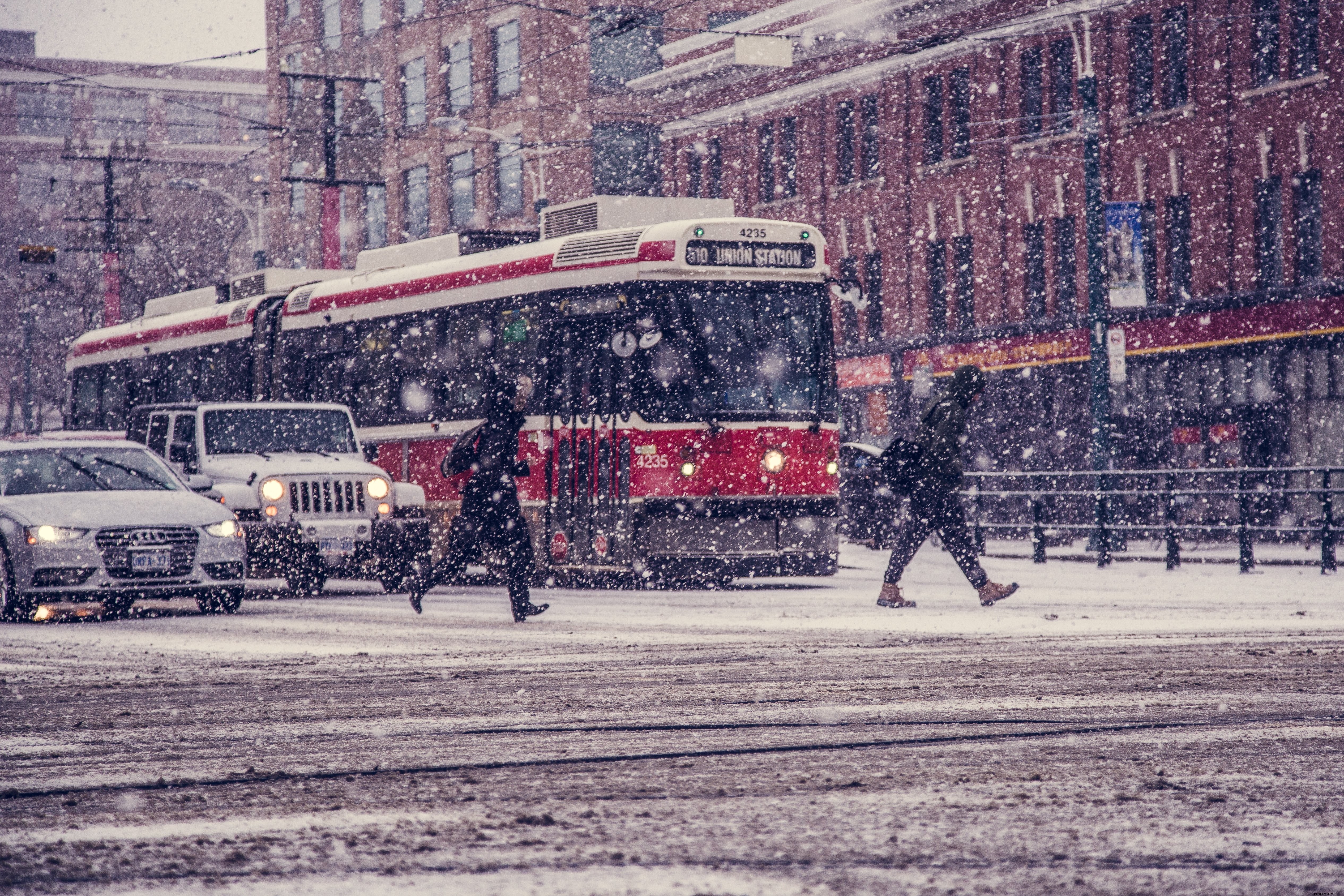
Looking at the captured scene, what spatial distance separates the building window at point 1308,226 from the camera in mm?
33125

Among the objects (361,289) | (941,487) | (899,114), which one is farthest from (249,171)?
(941,487)

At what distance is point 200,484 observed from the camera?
1719 cm

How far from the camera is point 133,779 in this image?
6836 mm

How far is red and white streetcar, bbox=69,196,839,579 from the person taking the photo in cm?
1916

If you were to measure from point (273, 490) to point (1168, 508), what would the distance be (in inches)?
387

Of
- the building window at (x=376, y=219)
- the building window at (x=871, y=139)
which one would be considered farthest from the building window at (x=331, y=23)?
the building window at (x=871, y=139)

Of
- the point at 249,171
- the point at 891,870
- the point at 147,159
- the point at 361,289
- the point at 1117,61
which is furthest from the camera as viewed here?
the point at 249,171

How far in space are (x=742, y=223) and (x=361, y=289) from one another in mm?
5613

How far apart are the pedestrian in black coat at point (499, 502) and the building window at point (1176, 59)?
23741 mm

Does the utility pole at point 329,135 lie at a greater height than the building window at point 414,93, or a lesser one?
lesser

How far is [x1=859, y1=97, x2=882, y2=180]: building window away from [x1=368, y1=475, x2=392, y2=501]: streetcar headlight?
85.3ft

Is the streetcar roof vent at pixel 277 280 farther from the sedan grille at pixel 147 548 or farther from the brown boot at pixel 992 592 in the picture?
the brown boot at pixel 992 592

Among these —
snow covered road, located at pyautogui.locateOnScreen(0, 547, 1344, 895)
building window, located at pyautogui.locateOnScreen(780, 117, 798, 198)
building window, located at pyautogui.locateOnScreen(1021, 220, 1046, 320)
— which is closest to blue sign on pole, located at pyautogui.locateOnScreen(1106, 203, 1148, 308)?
building window, located at pyautogui.locateOnScreen(1021, 220, 1046, 320)

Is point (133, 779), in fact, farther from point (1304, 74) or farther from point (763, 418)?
point (1304, 74)
